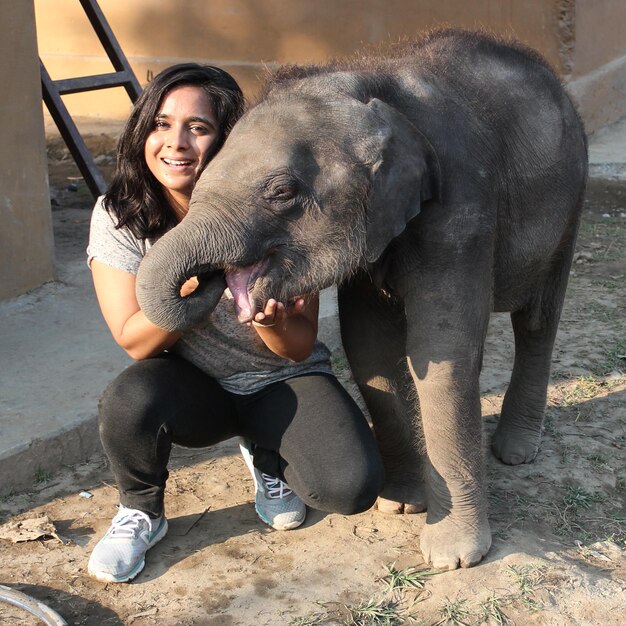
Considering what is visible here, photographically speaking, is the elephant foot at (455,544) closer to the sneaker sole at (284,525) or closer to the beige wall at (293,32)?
the sneaker sole at (284,525)

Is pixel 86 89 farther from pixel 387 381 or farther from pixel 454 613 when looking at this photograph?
pixel 454 613

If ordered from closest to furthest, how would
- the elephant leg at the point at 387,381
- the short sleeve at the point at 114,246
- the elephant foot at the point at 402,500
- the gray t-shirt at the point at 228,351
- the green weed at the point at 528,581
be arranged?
1. the green weed at the point at 528,581
2. the short sleeve at the point at 114,246
3. the gray t-shirt at the point at 228,351
4. the elephant leg at the point at 387,381
5. the elephant foot at the point at 402,500

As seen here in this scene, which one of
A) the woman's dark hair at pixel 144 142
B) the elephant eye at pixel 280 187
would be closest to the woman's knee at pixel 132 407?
the woman's dark hair at pixel 144 142

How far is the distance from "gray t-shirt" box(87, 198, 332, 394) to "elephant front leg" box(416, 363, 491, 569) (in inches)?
17.6

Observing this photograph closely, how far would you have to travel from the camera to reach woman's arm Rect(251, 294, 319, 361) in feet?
9.03

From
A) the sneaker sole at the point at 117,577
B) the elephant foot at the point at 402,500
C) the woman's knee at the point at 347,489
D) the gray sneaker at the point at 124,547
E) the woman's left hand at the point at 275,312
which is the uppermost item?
the woman's left hand at the point at 275,312

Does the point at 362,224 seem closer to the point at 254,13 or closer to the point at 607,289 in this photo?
the point at 607,289

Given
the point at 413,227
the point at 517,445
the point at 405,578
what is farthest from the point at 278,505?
the point at 413,227

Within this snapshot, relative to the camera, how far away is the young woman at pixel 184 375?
2914mm

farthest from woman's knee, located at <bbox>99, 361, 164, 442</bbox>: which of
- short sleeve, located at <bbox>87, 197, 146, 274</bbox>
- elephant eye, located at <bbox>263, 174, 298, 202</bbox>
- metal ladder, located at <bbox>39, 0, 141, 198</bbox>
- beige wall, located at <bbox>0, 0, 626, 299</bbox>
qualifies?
beige wall, located at <bbox>0, 0, 626, 299</bbox>

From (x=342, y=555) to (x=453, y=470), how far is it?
1.45ft

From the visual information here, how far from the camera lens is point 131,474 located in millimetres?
3100

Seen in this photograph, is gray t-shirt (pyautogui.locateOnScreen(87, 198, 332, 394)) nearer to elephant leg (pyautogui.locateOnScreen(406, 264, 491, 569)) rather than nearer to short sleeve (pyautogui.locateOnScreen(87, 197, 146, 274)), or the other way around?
short sleeve (pyautogui.locateOnScreen(87, 197, 146, 274))

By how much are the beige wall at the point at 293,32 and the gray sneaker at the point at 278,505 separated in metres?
5.17
